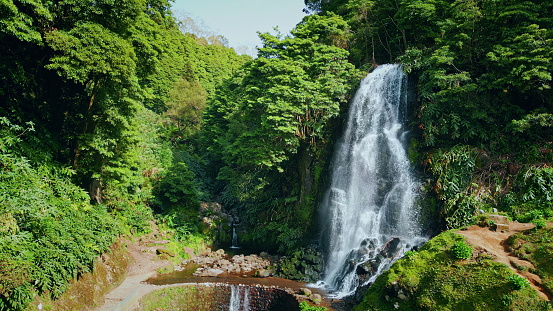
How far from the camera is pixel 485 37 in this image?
1337 centimetres

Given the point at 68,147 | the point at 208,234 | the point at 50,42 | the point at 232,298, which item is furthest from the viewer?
the point at 208,234

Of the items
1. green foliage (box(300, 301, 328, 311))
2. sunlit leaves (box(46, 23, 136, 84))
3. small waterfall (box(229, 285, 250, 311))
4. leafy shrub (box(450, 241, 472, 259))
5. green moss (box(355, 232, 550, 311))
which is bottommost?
small waterfall (box(229, 285, 250, 311))

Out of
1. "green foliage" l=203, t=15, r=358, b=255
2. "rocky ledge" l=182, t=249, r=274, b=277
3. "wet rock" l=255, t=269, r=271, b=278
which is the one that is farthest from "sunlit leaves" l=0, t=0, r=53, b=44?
"wet rock" l=255, t=269, r=271, b=278

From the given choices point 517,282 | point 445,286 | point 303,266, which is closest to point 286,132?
point 303,266

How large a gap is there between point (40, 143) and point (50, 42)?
142 inches

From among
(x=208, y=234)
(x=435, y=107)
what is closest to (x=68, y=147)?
(x=208, y=234)

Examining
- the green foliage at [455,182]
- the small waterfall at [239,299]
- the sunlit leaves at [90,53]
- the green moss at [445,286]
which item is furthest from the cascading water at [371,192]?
the sunlit leaves at [90,53]

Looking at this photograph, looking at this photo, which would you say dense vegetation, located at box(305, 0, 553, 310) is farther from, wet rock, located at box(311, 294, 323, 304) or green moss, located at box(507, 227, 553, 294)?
wet rock, located at box(311, 294, 323, 304)

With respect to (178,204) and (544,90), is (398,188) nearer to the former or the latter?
(544,90)

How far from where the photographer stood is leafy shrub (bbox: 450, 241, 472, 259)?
7.59 meters

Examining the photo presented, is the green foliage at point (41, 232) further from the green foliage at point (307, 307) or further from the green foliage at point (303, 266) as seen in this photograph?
the green foliage at point (303, 266)

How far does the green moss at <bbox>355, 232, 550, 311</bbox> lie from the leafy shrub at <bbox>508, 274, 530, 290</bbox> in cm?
8

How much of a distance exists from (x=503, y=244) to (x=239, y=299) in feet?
29.2

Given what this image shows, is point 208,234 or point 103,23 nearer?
point 103,23
